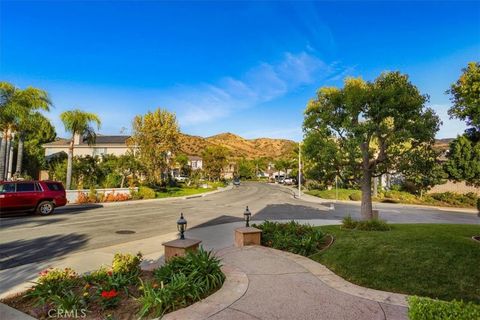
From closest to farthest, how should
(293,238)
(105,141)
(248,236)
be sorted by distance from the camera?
(293,238) → (248,236) → (105,141)

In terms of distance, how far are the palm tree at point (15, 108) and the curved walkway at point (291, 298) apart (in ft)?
82.2

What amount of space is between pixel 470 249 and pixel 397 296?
335cm

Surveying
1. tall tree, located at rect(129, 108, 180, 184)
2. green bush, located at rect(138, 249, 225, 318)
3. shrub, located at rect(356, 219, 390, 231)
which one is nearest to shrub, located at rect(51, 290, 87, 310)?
green bush, located at rect(138, 249, 225, 318)

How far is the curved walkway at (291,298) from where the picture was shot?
17.5ft

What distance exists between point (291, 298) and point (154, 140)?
34930mm

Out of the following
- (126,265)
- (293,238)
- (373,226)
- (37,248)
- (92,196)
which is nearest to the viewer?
(126,265)

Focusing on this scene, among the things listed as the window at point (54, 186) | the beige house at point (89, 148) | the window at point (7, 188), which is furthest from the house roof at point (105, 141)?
the window at point (7, 188)

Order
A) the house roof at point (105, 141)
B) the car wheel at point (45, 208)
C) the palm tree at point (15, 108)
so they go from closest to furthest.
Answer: the car wheel at point (45, 208)
the palm tree at point (15, 108)
the house roof at point (105, 141)

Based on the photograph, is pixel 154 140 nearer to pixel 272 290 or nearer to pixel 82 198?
pixel 82 198

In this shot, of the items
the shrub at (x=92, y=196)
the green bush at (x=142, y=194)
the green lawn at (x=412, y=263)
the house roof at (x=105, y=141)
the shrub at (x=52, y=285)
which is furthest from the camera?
the house roof at (x=105, y=141)

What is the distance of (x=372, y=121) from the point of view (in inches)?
514

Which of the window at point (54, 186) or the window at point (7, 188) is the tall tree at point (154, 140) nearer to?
the window at point (54, 186)

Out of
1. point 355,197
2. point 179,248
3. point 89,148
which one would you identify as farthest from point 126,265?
point 89,148

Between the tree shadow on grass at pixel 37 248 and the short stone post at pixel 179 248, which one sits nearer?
the short stone post at pixel 179 248
